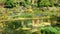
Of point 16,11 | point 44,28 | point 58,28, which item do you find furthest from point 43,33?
point 16,11

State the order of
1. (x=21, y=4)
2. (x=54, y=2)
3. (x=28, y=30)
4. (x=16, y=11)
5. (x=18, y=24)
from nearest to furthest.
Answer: (x=28, y=30), (x=18, y=24), (x=16, y=11), (x=21, y=4), (x=54, y=2)

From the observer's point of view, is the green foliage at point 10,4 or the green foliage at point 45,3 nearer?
the green foliage at point 10,4

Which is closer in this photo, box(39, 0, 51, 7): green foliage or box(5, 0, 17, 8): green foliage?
box(5, 0, 17, 8): green foliage

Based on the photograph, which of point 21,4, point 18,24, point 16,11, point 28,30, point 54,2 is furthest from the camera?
point 54,2

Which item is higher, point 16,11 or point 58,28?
point 16,11

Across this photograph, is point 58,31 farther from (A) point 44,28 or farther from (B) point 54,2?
(B) point 54,2

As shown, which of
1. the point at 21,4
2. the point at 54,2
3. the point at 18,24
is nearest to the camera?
the point at 18,24

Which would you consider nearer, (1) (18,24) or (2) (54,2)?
(1) (18,24)

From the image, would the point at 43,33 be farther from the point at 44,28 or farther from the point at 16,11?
the point at 16,11

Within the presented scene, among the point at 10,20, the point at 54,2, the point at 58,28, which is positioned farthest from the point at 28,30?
the point at 54,2
